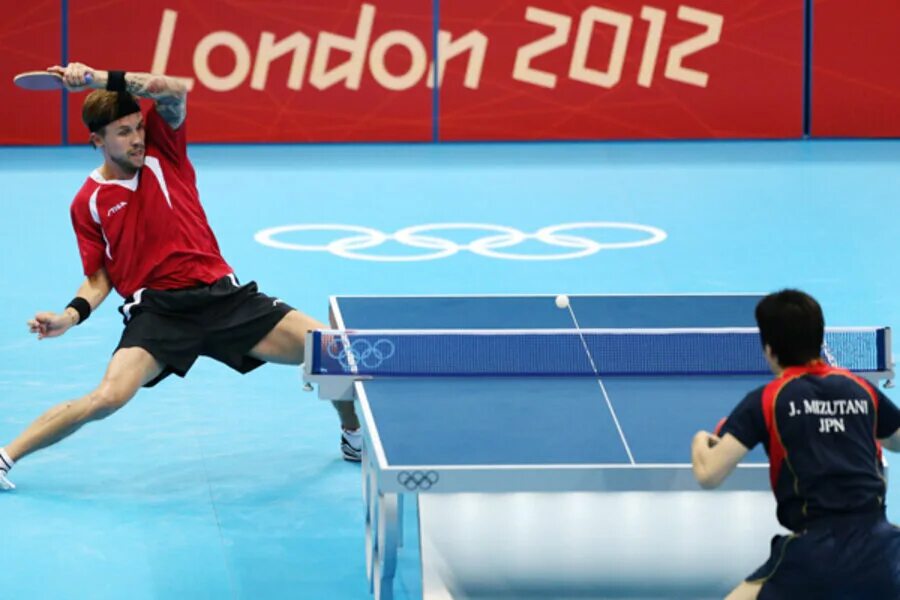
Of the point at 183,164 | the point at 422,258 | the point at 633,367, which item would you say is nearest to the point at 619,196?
the point at 422,258

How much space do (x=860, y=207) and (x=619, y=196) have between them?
1.88m

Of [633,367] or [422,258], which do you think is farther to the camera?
[422,258]

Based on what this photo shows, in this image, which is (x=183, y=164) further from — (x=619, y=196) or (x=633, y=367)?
(x=619, y=196)

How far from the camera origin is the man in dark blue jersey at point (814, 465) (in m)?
4.35

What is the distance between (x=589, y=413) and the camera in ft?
17.6

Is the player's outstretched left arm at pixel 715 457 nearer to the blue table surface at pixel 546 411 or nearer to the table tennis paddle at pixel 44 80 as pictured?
the blue table surface at pixel 546 411

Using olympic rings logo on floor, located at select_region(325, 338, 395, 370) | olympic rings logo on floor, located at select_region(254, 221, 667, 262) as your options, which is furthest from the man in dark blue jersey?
olympic rings logo on floor, located at select_region(254, 221, 667, 262)

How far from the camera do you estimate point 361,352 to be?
5789 millimetres

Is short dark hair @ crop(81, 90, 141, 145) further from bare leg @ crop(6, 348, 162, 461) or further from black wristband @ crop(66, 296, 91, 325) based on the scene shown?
A: bare leg @ crop(6, 348, 162, 461)

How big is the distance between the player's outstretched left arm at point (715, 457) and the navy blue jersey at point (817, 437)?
0.03 metres

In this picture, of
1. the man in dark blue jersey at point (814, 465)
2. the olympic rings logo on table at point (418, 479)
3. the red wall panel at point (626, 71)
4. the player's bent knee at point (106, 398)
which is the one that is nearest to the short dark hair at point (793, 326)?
the man in dark blue jersey at point (814, 465)

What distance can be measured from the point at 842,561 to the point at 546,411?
131 cm

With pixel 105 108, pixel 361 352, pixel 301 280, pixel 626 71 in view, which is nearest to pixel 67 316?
pixel 105 108

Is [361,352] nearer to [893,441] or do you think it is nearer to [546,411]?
[546,411]
